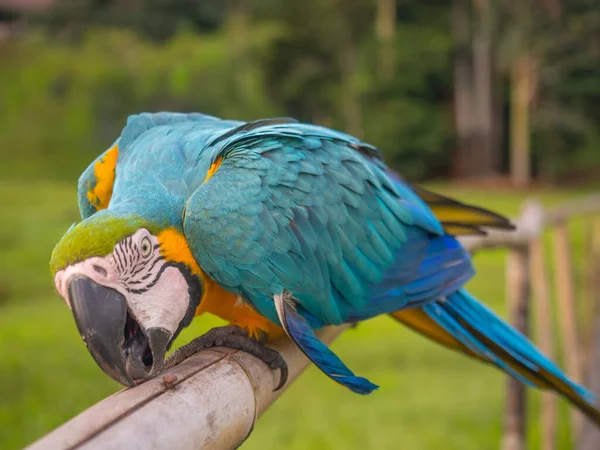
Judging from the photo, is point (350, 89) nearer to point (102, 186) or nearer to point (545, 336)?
point (545, 336)

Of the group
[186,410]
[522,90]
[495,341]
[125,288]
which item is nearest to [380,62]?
[522,90]

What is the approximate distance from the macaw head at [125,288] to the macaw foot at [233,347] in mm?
52

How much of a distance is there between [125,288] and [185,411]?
30 centimetres

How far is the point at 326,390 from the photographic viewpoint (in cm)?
357

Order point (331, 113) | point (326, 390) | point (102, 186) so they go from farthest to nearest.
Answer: point (331, 113)
point (326, 390)
point (102, 186)

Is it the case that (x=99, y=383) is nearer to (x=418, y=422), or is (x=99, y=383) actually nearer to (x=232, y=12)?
(x=418, y=422)

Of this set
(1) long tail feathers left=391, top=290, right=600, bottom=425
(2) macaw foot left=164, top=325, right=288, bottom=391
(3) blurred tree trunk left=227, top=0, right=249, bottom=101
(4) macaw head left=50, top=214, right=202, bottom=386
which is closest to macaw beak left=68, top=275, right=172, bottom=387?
(4) macaw head left=50, top=214, right=202, bottom=386

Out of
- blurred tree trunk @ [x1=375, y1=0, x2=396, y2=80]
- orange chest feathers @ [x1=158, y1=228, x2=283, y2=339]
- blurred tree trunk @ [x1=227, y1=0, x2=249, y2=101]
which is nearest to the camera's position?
orange chest feathers @ [x1=158, y1=228, x2=283, y2=339]

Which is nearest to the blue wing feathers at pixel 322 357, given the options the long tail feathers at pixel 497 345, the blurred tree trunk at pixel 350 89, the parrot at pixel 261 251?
the parrot at pixel 261 251

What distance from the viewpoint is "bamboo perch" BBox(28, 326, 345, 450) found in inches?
22.5

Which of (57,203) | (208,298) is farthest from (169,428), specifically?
(57,203)

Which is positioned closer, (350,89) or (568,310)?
(568,310)

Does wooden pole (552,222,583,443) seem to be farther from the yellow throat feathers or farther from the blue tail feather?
the yellow throat feathers

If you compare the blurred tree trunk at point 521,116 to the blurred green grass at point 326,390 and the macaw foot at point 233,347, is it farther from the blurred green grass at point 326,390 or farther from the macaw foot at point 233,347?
the macaw foot at point 233,347
